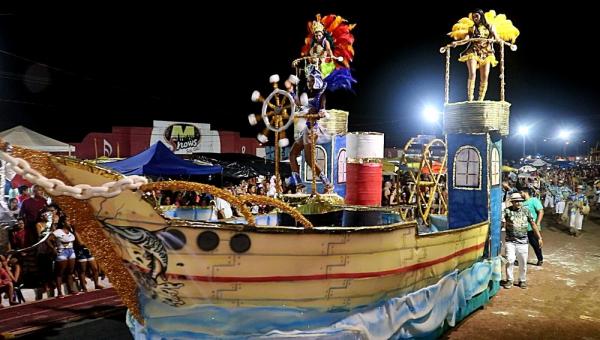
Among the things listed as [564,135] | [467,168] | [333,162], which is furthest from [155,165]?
[564,135]

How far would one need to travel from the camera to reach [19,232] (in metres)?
8.28

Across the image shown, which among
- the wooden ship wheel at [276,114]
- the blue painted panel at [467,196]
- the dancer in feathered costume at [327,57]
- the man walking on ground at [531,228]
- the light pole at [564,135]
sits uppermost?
the light pole at [564,135]

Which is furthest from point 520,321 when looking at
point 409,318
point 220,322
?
point 220,322

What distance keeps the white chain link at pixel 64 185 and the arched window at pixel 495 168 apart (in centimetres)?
675

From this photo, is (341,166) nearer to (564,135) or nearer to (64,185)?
(64,185)

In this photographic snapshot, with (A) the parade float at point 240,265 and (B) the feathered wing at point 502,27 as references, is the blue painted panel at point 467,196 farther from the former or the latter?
(A) the parade float at point 240,265

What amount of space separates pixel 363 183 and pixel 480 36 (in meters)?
3.74

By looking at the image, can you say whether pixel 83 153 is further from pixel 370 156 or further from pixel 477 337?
pixel 477 337

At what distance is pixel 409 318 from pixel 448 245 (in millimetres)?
1393

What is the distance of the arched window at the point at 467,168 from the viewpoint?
837cm

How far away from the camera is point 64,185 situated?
12.6 ft

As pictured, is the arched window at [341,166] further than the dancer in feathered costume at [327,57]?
Yes

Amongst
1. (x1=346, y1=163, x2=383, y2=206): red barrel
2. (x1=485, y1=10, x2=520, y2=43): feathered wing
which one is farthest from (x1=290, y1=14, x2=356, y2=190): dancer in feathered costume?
(x1=485, y1=10, x2=520, y2=43): feathered wing

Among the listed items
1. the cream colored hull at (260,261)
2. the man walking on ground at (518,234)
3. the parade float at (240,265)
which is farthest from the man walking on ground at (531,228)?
the cream colored hull at (260,261)
